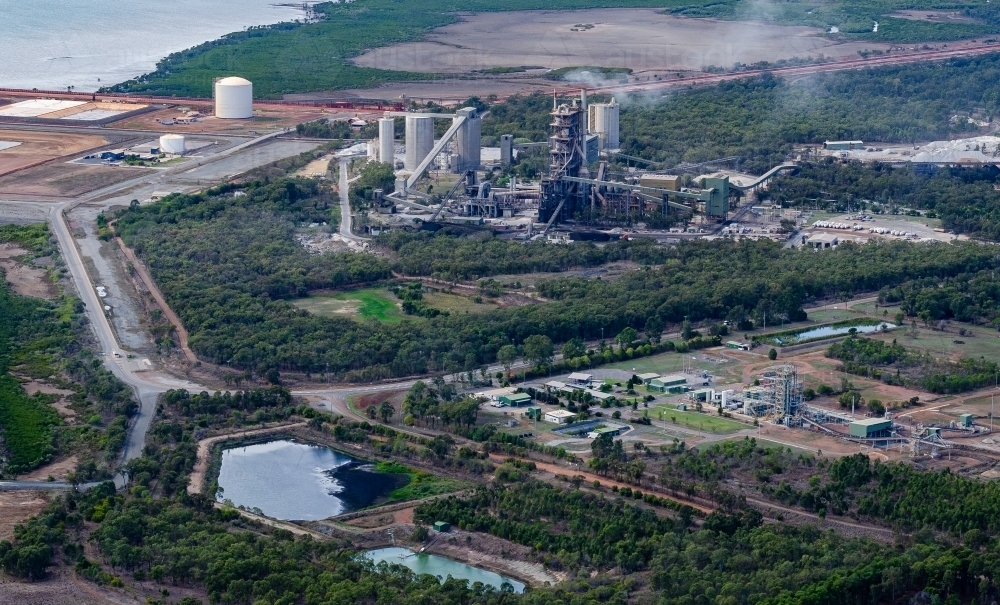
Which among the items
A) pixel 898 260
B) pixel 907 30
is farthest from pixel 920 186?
pixel 907 30

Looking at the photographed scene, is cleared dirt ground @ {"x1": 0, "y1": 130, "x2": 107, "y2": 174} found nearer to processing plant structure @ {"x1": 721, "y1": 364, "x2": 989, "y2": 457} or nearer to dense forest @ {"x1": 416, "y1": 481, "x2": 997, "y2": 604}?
processing plant structure @ {"x1": 721, "y1": 364, "x2": 989, "y2": 457}

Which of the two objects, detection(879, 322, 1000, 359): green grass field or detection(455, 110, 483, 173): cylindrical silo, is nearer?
detection(879, 322, 1000, 359): green grass field

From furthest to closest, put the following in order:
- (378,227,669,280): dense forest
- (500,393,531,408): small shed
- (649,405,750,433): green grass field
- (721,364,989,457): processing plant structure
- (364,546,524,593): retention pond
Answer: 1. (378,227,669,280): dense forest
2. (500,393,531,408): small shed
3. (649,405,750,433): green grass field
4. (721,364,989,457): processing plant structure
5. (364,546,524,593): retention pond

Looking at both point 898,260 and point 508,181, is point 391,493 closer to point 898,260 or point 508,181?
point 898,260

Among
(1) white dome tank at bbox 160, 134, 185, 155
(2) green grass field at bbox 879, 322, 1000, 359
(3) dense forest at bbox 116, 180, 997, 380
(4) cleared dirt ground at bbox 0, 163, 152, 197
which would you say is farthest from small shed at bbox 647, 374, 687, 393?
(1) white dome tank at bbox 160, 134, 185, 155

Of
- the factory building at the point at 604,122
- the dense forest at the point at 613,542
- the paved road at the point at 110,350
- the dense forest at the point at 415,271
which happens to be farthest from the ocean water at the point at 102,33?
the dense forest at the point at 613,542

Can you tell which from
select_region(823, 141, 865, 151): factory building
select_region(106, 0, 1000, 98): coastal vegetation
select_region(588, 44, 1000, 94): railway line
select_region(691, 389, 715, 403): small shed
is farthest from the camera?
select_region(106, 0, 1000, 98): coastal vegetation
